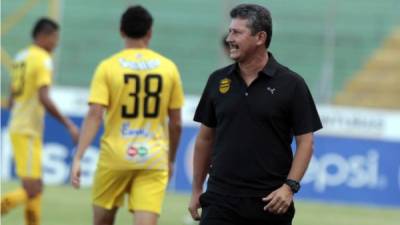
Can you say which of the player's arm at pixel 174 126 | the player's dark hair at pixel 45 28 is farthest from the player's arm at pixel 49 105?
the player's arm at pixel 174 126

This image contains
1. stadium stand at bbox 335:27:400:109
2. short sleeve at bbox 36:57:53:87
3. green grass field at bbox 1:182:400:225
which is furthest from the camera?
stadium stand at bbox 335:27:400:109

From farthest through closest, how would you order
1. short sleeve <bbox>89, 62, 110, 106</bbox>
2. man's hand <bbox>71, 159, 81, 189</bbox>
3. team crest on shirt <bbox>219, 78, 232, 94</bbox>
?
1. short sleeve <bbox>89, 62, 110, 106</bbox>
2. man's hand <bbox>71, 159, 81, 189</bbox>
3. team crest on shirt <bbox>219, 78, 232, 94</bbox>

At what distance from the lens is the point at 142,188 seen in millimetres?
8328

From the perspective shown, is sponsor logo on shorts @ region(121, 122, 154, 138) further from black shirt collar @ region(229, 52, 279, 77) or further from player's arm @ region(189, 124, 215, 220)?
black shirt collar @ region(229, 52, 279, 77)

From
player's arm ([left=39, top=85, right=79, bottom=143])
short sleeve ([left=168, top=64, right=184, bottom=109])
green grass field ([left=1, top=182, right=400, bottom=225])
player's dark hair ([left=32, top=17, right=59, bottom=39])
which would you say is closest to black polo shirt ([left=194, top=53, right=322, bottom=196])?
short sleeve ([left=168, top=64, right=184, bottom=109])

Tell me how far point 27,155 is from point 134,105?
342 cm

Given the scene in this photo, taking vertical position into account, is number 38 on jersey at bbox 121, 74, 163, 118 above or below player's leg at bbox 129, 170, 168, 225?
above

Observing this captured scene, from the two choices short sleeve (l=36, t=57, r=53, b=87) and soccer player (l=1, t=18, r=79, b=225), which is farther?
soccer player (l=1, t=18, r=79, b=225)

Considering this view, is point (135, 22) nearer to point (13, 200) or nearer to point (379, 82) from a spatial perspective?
point (13, 200)

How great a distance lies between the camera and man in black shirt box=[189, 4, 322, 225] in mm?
6074

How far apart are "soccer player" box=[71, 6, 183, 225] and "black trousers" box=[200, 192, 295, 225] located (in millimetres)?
2107

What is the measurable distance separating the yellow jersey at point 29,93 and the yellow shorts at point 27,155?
0.07 m

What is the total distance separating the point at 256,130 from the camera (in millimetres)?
6098

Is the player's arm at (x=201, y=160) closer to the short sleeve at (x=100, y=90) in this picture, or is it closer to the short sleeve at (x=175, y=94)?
the short sleeve at (x=100, y=90)
